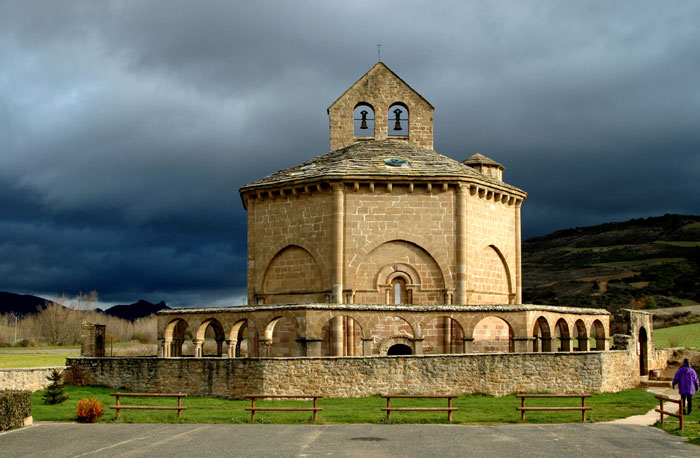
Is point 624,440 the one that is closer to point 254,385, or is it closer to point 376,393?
point 376,393

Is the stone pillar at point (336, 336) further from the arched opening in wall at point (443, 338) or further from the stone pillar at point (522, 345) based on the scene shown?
the stone pillar at point (522, 345)

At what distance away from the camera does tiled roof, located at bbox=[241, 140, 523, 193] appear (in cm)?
3141

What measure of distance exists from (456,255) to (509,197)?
5113 millimetres

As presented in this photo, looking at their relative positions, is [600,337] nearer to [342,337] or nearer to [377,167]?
[342,337]

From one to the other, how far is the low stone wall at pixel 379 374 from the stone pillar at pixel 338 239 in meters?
5.96

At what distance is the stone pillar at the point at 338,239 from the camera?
30.7 metres

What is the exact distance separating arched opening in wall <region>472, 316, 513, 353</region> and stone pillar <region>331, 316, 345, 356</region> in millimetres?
5774

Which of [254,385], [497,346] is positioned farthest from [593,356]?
[254,385]

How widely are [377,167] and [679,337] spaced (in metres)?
26.9

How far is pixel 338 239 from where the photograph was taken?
101ft

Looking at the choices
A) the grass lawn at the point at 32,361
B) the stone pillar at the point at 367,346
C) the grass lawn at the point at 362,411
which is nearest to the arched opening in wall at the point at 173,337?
the grass lawn at the point at 362,411

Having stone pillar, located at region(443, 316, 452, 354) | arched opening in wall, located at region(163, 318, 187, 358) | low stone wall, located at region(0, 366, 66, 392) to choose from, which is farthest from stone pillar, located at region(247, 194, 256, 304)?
stone pillar, located at region(443, 316, 452, 354)

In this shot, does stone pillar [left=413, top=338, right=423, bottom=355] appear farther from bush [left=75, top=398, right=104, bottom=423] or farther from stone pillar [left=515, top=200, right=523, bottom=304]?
bush [left=75, top=398, right=104, bottom=423]

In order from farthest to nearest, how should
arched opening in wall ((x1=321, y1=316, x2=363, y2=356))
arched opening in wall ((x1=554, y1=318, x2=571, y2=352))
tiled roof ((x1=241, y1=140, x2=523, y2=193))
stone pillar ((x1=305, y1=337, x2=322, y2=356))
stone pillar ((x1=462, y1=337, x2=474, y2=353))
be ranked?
tiled roof ((x1=241, y1=140, x2=523, y2=193)) → arched opening in wall ((x1=554, y1=318, x2=571, y2=352)) → arched opening in wall ((x1=321, y1=316, x2=363, y2=356)) → stone pillar ((x1=462, y1=337, x2=474, y2=353)) → stone pillar ((x1=305, y1=337, x2=322, y2=356))
